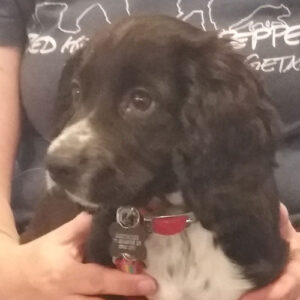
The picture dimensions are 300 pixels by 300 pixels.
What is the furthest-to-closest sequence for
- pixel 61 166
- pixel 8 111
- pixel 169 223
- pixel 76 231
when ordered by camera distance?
1. pixel 8 111
2. pixel 76 231
3. pixel 169 223
4. pixel 61 166

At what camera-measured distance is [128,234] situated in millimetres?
1400

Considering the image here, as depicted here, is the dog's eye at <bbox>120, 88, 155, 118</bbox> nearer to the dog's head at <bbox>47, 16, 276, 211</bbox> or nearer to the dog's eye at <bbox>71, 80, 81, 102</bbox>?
the dog's head at <bbox>47, 16, 276, 211</bbox>

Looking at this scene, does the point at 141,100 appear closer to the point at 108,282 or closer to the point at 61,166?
the point at 61,166

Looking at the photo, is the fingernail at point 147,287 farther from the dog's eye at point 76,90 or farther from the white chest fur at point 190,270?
the dog's eye at point 76,90

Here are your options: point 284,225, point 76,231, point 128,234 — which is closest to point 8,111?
point 76,231

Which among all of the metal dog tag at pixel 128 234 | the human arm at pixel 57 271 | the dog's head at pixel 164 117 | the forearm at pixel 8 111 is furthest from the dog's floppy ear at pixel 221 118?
the forearm at pixel 8 111

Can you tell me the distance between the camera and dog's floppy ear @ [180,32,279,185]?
133 cm

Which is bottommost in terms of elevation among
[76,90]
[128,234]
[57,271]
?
[57,271]

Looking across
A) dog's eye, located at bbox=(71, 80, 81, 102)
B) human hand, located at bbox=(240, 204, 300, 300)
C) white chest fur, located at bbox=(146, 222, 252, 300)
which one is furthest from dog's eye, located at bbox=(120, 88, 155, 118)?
human hand, located at bbox=(240, 204, 300, 300)

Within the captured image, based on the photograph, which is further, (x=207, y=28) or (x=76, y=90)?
(x=207, y=28)

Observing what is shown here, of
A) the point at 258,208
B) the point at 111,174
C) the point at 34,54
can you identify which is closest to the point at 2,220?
the point at 34,54

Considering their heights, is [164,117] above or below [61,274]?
above

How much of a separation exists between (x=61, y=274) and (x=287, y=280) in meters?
0.39

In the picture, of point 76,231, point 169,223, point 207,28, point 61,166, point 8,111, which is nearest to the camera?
point 61,166
